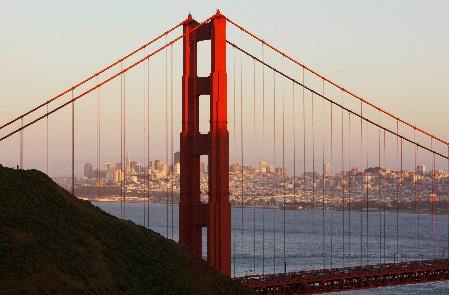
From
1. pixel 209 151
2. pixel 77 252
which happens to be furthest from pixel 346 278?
pixel 77 252

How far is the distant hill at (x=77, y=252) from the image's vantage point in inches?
1316

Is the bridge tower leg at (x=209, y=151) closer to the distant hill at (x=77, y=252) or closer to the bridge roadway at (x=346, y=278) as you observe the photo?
the distant hill at (x=77, y=252)

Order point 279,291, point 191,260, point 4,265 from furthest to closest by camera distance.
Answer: point 279,291 < point 191,260 < point 4,265

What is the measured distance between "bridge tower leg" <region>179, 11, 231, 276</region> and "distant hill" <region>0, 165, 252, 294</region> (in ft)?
14.4

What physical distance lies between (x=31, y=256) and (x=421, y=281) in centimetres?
3961

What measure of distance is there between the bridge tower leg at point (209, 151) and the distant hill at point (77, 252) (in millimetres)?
4389

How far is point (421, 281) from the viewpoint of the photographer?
68000 millimetres

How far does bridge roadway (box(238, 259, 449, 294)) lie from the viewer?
5553 cm

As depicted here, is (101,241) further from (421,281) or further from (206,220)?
(421,281)

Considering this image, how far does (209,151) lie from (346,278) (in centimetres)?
1682

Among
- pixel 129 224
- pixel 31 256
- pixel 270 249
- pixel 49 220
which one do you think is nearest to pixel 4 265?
pixel 31 256

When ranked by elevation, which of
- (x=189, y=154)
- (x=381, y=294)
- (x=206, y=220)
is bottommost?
(x=381, y=294)

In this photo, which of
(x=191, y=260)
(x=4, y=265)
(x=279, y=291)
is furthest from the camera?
(x=279, y=291)

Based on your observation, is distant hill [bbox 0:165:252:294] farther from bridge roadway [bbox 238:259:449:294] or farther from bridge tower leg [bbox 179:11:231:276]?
bridge roadway [bbox 238:259:449:294]
